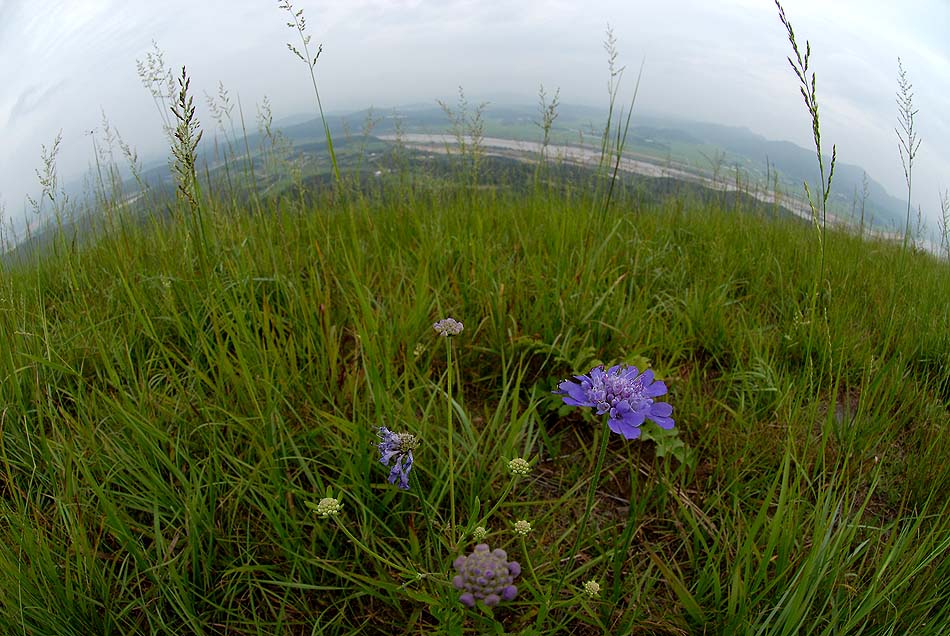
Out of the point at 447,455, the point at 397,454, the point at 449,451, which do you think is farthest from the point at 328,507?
the point at 447,455

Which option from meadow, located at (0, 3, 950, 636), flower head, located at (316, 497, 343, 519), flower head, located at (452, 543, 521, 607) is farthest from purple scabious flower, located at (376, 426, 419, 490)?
flower head, located at (452, 543, 521, 607)

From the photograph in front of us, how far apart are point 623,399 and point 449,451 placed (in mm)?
446

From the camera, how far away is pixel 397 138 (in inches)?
166

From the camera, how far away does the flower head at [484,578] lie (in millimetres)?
879

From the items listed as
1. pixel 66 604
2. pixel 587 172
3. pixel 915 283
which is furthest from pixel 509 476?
pixel 587 172

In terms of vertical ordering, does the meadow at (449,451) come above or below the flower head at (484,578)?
below

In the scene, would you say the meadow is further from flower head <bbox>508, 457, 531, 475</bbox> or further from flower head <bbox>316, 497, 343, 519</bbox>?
flower head <bbox>508, 457, 531, 475</bbox>

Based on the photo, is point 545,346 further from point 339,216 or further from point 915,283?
point 915,283

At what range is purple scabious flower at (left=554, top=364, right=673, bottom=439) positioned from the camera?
95 centimetres

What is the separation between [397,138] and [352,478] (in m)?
3.29

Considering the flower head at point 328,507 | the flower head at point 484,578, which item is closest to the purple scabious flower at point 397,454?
the flower head at point 328,507

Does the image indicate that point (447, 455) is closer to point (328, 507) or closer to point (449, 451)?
point (449, 451)

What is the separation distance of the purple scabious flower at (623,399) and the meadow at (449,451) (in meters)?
0.10

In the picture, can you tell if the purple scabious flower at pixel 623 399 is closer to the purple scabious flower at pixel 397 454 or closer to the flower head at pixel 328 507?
the purple scabious flower at pixel 397 454
